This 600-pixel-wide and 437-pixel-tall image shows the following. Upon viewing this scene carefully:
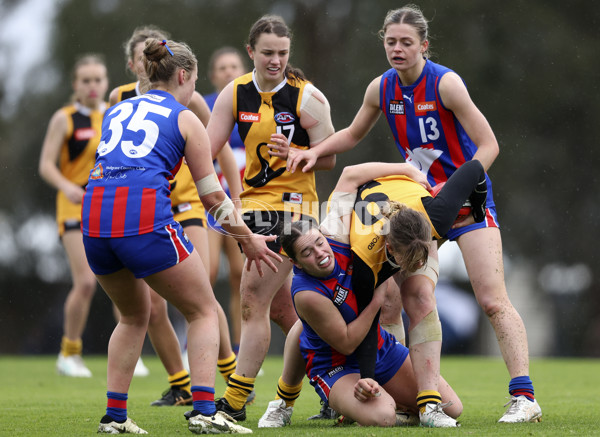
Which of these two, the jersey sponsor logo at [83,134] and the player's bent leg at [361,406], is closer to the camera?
the player's bent leg at [361,406]

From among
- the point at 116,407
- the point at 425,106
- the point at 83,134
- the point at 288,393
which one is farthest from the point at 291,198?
the point at 83,134

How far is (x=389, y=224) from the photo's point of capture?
13.1ft

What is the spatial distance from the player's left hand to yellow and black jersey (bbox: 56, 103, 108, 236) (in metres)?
4.32

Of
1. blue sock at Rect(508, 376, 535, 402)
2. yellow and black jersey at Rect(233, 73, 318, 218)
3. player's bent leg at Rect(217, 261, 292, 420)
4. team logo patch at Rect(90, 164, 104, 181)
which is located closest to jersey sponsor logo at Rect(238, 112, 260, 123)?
yellow and black jersey at Rect(233, 73, 318, 218)

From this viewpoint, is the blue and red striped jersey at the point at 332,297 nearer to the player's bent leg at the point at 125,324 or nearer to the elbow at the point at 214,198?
the elbow at the point at 214,198

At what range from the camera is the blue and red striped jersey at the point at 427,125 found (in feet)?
15.3

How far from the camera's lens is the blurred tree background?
14.1 metres

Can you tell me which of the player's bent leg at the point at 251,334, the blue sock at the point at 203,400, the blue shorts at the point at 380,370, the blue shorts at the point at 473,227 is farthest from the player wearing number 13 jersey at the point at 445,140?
the blue sock at the point at 203,400

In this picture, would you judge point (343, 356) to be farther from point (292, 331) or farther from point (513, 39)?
point (513, 39)

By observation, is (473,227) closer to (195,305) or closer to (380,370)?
(380,370)

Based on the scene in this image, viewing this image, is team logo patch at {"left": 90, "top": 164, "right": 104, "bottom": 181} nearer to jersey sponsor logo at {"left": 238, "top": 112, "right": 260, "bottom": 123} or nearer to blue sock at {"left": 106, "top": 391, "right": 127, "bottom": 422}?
blue sock at {"left": 106, "top": 391, "right": 127, "bottom": 422}

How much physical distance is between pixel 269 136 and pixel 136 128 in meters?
1.17

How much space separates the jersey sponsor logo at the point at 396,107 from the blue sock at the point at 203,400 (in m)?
1.92

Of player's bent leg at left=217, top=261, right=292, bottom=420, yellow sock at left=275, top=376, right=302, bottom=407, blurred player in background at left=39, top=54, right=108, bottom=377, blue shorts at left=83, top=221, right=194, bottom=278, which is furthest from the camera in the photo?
blurred player in background at left=39, top=54, right=108, bottom=377
